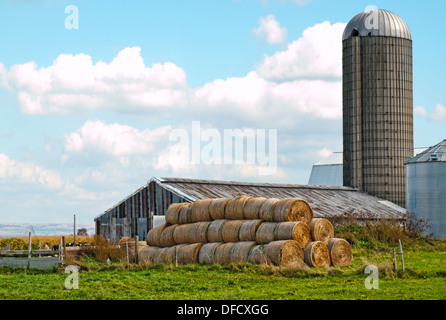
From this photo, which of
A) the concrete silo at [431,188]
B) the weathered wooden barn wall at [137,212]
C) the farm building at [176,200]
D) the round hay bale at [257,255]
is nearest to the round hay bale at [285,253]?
the round hay bale at [257,255]

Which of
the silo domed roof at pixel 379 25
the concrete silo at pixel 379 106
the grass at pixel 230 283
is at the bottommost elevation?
the grass at pixel 230 283

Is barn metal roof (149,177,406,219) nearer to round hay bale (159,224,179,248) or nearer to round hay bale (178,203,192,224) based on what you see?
round hay bale (178,203,192,224)

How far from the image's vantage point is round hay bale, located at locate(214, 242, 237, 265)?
973 inches

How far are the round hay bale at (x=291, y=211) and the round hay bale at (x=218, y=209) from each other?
276cm

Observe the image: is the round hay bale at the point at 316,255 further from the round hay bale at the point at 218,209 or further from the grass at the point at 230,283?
the round hay bale at the point at 218,209

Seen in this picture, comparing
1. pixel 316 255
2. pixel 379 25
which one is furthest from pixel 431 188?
pixel 316 255

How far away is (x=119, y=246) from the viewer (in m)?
30.8

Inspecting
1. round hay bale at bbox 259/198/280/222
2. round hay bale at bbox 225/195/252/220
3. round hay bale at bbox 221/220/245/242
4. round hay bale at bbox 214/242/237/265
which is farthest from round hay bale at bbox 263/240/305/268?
round hay bale at bbox 225/195/252/220

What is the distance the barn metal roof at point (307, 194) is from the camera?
131 ft

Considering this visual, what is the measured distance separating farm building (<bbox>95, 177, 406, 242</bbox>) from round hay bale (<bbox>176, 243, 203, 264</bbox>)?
9.92m
